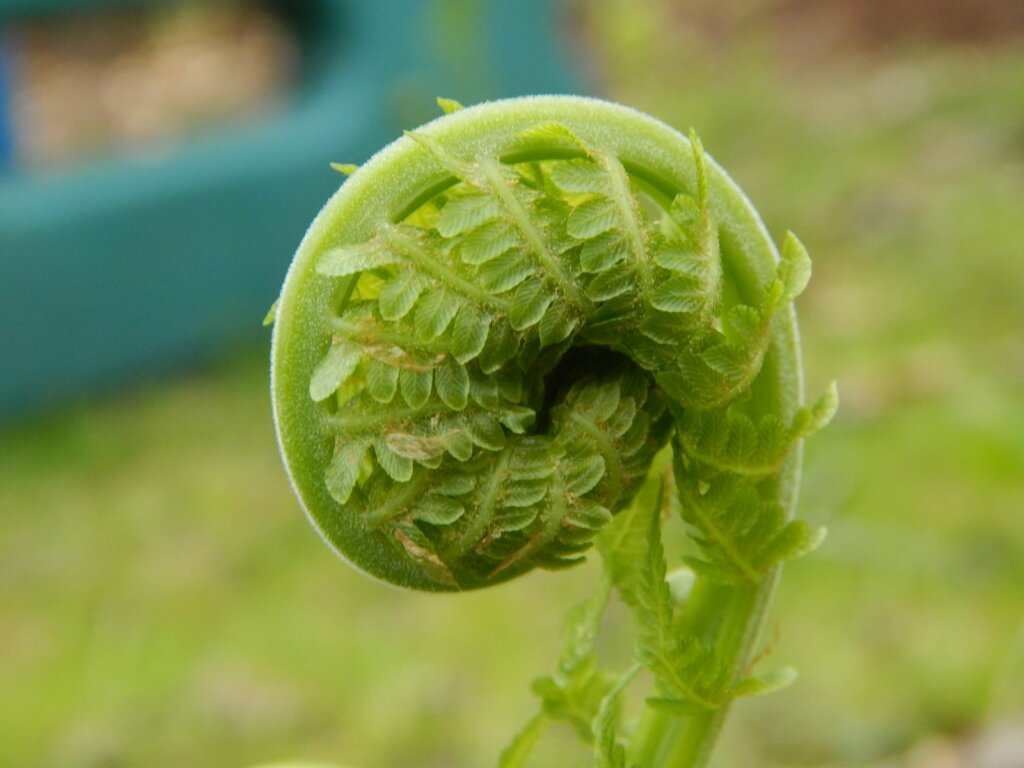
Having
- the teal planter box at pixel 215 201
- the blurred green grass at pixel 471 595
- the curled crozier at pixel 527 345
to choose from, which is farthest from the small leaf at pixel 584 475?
the teal planter box at pixel 215 201

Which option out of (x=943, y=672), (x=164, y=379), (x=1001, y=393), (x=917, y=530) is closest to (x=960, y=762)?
(x=943, y=672)

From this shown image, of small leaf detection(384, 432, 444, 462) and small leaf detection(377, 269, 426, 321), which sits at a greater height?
small leaf detection(377, 269, 426, 321)

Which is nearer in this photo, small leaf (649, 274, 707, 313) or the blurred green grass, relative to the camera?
small leaf (649, 274, 707, 313)

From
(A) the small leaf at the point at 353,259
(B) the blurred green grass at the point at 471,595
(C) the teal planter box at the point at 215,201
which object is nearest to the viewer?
(A) the small leaf at the point at 353,259

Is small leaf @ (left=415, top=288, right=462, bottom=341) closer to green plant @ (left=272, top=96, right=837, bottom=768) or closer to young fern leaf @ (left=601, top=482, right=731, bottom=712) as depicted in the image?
green plant @ (left=272, top=96, right=837, bottom=768)

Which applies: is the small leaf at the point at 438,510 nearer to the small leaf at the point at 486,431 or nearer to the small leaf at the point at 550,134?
the small leaf at the point at 486,431

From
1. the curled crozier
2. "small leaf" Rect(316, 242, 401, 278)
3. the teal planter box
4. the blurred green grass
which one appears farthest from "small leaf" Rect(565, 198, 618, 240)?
the teal planter box

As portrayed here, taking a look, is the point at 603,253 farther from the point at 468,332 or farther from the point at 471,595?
the point at 471,595
